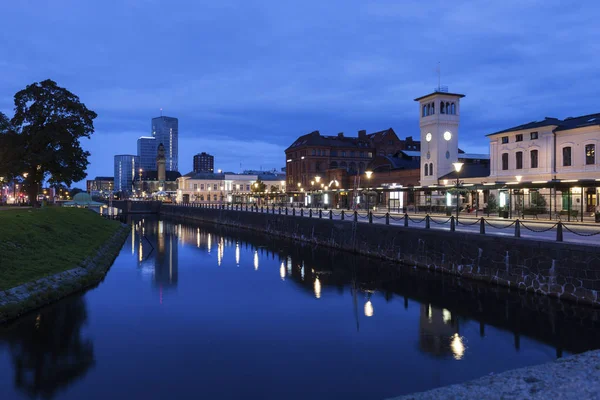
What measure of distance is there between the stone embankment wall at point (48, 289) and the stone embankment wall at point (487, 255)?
1789 cm

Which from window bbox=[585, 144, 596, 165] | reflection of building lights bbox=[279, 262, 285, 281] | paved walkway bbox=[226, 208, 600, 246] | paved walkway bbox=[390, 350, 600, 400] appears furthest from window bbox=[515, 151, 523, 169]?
paved walkway bbox=[390, 350, 600, 400]

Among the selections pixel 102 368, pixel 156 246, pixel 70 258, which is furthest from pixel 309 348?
pixel 156 246

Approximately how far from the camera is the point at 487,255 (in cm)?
2159

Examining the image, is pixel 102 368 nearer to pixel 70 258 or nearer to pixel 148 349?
pixel 148 349

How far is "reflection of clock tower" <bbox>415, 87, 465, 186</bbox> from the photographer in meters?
62.0

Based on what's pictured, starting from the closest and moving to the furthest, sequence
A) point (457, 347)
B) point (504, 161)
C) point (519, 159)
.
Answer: point (457, 347) → point (519, 159) → point (504, 161)

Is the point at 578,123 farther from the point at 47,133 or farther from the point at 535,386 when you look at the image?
the point at 47,133

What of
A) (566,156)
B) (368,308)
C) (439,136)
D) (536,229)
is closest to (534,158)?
(566,156)

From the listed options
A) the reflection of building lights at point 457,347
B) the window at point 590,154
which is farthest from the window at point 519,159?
the reflection of building lights at point 457,347

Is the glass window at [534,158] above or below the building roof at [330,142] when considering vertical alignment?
below

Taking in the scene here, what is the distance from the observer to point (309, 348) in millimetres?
14203

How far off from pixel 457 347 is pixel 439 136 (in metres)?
52.2

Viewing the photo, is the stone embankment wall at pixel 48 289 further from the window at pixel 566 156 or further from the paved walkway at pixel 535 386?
the window at pixel 566 156

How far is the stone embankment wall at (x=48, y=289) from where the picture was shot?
16.4m
